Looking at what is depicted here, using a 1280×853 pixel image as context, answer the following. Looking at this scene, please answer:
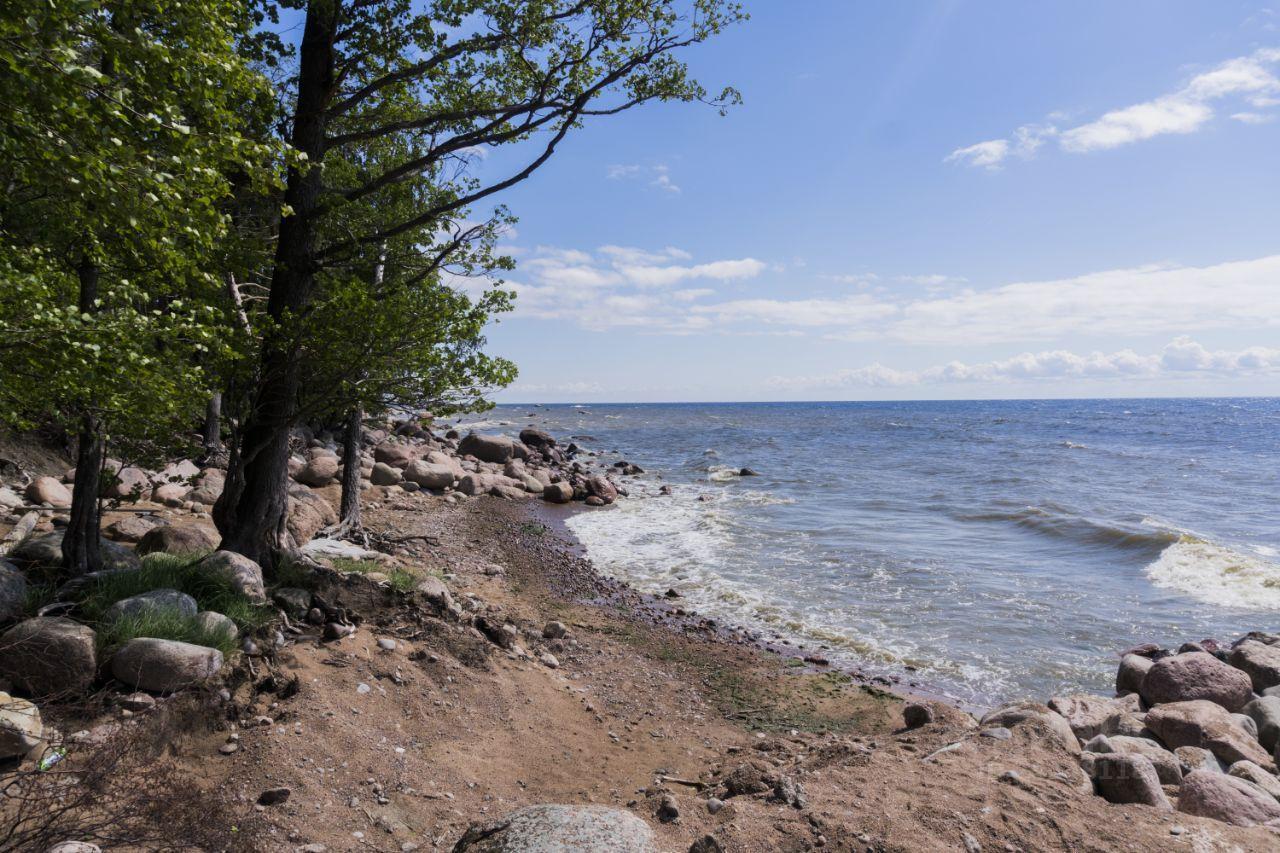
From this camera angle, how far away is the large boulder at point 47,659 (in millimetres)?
5570

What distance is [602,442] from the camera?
57062mm

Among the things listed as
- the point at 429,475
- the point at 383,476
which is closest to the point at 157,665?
the point at 383,476

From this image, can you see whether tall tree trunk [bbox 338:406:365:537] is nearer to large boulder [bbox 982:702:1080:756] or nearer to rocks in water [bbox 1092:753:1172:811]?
large boulder [bbox 982:702:1080:756]

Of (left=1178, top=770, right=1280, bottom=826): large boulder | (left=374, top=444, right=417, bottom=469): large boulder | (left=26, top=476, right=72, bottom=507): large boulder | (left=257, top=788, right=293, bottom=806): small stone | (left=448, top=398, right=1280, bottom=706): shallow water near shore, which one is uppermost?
(left=26, top=476, right=72, bottom=507): large boulder

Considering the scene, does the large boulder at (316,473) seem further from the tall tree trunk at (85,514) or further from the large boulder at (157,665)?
the large boulder at (157,665)

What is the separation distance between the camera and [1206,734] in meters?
7.82

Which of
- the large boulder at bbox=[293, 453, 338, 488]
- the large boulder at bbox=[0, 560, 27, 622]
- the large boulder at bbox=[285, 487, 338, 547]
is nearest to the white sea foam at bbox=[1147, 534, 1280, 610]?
the large boulder at bbox=[285, 487, 338, 547]

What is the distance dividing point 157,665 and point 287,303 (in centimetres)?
414

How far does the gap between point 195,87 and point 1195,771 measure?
9.58 meters

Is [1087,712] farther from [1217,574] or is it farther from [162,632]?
[1217,574]

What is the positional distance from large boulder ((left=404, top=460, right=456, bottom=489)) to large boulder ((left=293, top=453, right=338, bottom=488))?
399 cm

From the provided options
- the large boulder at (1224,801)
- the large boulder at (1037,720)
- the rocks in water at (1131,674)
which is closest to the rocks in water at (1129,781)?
the large boulder at (1224,801)

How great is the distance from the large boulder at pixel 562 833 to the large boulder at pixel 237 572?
434 centimetres

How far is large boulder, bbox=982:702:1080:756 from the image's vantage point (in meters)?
6.72
